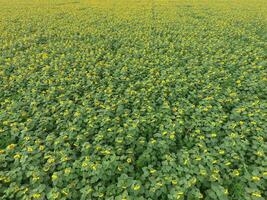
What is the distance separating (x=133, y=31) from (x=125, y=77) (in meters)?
6.11

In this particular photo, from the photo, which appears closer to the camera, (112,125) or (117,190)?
(117,190)

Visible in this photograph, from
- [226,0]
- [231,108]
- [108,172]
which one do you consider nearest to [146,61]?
[231,108]

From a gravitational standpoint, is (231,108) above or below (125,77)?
below

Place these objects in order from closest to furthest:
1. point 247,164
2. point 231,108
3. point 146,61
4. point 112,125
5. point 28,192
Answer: point 28,192, point 247,164, point 112,125, point 231,108, point 146,61

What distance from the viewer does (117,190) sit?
3332 millimetres

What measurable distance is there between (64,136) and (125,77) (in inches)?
119

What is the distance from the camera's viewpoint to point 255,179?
3.40m

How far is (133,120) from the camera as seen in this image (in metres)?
4.83

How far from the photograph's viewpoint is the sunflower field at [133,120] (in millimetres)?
3449

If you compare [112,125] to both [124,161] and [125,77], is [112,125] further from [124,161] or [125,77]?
[125,77]

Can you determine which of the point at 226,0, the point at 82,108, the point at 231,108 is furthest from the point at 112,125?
the point at 226,0

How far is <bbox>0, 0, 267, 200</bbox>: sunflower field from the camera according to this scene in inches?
136

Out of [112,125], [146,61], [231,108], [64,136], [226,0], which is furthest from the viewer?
[226,0]

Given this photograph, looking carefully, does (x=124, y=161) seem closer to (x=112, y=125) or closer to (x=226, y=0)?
(x=112, y=125)
